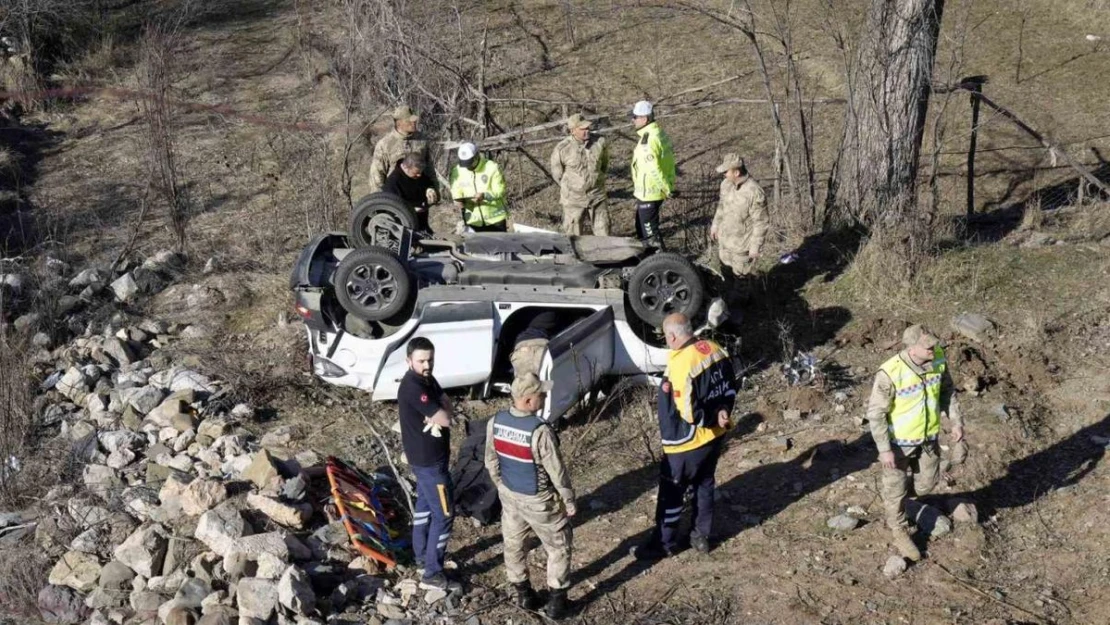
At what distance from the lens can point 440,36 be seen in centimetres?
1406

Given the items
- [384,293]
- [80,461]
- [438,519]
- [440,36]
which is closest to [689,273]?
[384,293]

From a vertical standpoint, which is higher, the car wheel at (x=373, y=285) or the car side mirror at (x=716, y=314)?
the car wheel at (x=373, y=285)

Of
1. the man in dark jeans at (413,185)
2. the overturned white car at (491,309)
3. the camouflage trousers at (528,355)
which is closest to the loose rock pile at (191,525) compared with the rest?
the overturned white car at (491,309)

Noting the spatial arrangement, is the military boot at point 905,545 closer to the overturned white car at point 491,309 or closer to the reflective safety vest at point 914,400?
the reflective safety vest at point 914,400

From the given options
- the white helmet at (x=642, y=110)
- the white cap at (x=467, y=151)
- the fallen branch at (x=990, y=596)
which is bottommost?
the fallen branch at (x=990, y=596)

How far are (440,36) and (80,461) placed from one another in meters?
7.63

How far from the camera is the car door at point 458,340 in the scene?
26.3ft

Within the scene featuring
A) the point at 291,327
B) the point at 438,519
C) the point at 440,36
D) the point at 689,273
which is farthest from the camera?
the point at 440,36

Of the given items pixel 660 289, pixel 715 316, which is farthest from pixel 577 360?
pixel 715 316

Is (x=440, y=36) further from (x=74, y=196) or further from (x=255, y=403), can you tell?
(x=255, y=403)

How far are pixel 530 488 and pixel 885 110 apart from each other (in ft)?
21.7

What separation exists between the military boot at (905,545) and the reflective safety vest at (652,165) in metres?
4.46

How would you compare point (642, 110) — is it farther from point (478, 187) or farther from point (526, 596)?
point (526, 596)

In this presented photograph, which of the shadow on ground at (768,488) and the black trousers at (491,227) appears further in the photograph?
the black trousers at (491,227)
